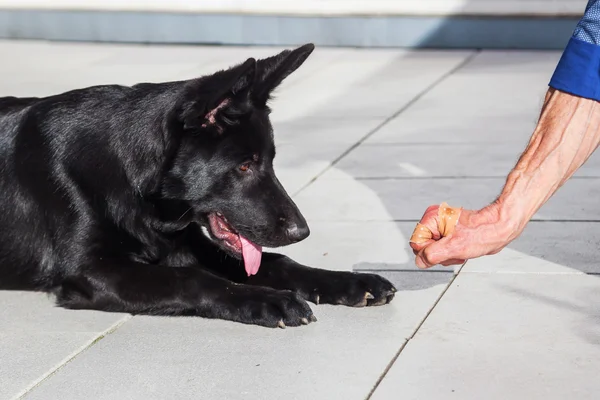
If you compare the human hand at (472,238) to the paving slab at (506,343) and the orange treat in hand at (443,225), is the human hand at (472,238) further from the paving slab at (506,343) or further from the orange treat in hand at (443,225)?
the paving slab at (506,343)

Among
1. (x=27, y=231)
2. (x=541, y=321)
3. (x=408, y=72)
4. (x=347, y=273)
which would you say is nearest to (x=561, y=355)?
(x=541, y=321)

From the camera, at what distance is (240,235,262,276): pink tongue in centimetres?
429

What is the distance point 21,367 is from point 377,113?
15.1 ft

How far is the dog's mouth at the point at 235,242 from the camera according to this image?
429cm

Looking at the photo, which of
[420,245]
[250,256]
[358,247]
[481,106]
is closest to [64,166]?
[250,256]

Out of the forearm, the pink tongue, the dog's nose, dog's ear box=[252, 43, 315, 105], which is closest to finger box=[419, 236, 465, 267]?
the forearm

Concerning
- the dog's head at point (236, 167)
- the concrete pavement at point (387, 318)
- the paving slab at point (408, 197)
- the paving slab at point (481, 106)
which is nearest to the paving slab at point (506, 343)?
the concrete pavement at point (387, 318)

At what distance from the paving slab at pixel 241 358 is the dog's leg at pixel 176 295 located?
43mm

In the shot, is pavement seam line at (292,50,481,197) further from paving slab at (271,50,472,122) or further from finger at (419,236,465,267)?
finger at (419,236,465,267)

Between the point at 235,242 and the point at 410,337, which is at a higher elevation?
the point at 235,242

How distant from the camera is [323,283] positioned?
A: 4.24 m

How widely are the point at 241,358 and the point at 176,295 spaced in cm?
49

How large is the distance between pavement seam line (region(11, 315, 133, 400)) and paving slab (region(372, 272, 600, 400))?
3.53 ft

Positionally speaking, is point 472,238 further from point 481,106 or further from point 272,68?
point 481,106
